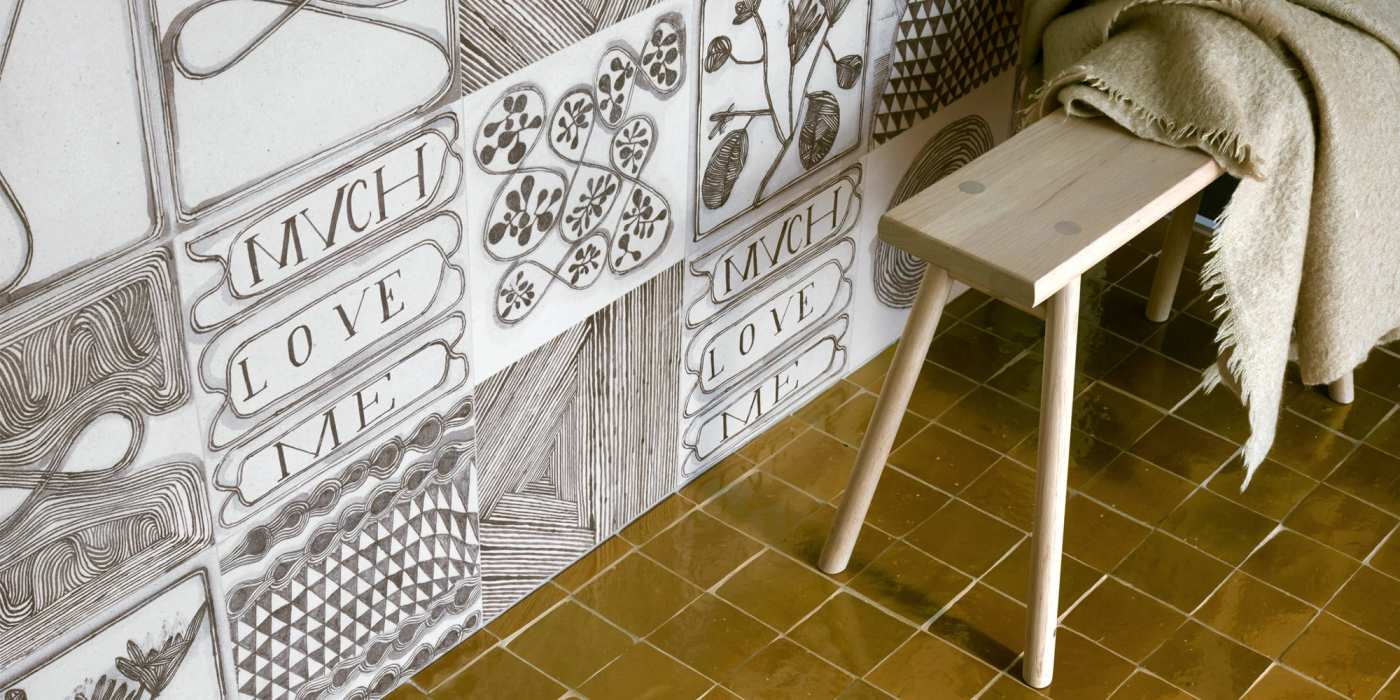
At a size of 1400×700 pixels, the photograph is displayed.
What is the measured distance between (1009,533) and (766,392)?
0.99 ft

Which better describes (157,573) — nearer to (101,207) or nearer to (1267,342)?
(101,207)

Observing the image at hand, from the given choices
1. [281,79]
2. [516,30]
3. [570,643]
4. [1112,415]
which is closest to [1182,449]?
[1112,415]

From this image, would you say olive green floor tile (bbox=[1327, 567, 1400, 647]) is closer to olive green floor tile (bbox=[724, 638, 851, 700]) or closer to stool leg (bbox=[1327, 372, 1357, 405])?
stool leg (bbox=[1327, 372, 1357, 405])

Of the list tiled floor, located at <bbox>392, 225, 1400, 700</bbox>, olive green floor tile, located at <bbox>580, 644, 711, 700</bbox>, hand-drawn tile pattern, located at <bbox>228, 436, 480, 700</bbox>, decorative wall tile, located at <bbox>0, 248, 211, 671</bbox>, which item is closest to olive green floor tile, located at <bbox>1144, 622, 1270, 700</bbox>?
tiled floor, located at <bbox>392, 225, 1400, 700</bbox>

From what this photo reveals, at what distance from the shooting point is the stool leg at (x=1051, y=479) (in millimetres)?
1297

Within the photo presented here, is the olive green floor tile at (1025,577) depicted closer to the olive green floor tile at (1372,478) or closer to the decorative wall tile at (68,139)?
the olive green floor tile at (1372,478)

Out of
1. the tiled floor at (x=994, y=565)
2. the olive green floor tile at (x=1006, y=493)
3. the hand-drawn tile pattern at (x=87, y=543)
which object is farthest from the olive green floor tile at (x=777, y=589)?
the hand-drawn tile pattern at (x=87, y=543)

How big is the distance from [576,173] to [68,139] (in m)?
0.47

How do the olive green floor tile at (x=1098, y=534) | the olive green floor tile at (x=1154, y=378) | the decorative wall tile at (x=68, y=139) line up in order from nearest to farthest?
the decorative wall tile at (x=68, y=139), the olive green floor tile at (x=1098, y=534), the olive green floor tile at (x=1154, y=378)

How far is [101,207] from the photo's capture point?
97cm

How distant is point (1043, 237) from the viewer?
128cm

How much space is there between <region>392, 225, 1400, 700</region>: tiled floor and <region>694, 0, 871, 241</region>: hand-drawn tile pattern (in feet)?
1.07

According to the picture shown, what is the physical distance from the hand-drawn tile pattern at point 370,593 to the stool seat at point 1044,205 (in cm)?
44

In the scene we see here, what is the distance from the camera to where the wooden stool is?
1.26 m
